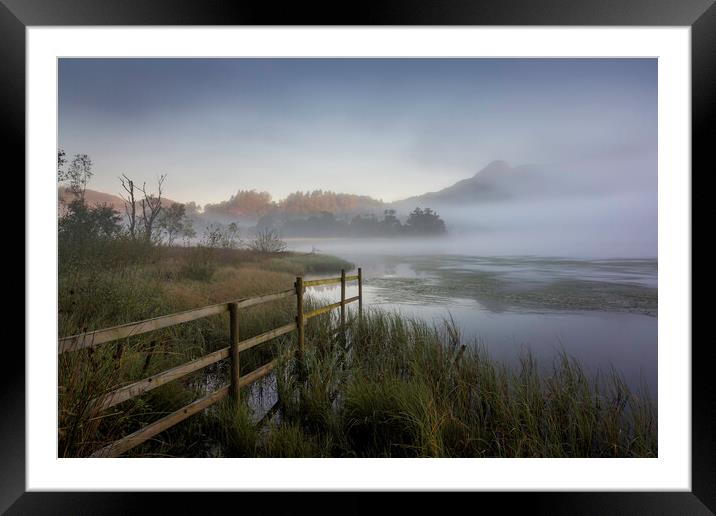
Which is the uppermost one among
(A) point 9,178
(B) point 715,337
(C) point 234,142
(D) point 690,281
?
(C) point 234,142

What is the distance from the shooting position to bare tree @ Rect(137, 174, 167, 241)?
9.92 ft

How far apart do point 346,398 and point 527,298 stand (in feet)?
6.81

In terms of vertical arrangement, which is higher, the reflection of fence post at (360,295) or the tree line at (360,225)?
the tree line at (360,225)

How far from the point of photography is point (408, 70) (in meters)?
2.93

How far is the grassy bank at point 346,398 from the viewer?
1938mm

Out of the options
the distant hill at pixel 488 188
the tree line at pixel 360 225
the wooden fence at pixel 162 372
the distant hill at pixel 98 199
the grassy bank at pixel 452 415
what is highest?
the distant hill at pixel 488 188

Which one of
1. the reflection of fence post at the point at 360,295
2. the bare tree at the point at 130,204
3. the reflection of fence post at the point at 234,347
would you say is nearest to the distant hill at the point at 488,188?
the reflection of fence post at the point at 360,295


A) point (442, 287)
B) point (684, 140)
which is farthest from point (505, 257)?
point (684, 140)

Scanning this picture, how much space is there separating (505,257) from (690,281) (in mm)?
1745

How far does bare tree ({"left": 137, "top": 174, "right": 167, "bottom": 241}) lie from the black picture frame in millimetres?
1360

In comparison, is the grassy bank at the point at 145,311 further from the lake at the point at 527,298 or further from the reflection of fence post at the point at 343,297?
the lake at the point at 527,298

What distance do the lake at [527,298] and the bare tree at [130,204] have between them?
146cm

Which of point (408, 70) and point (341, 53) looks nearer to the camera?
point (341, 53)

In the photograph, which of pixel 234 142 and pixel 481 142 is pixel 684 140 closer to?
pixel 481 142
